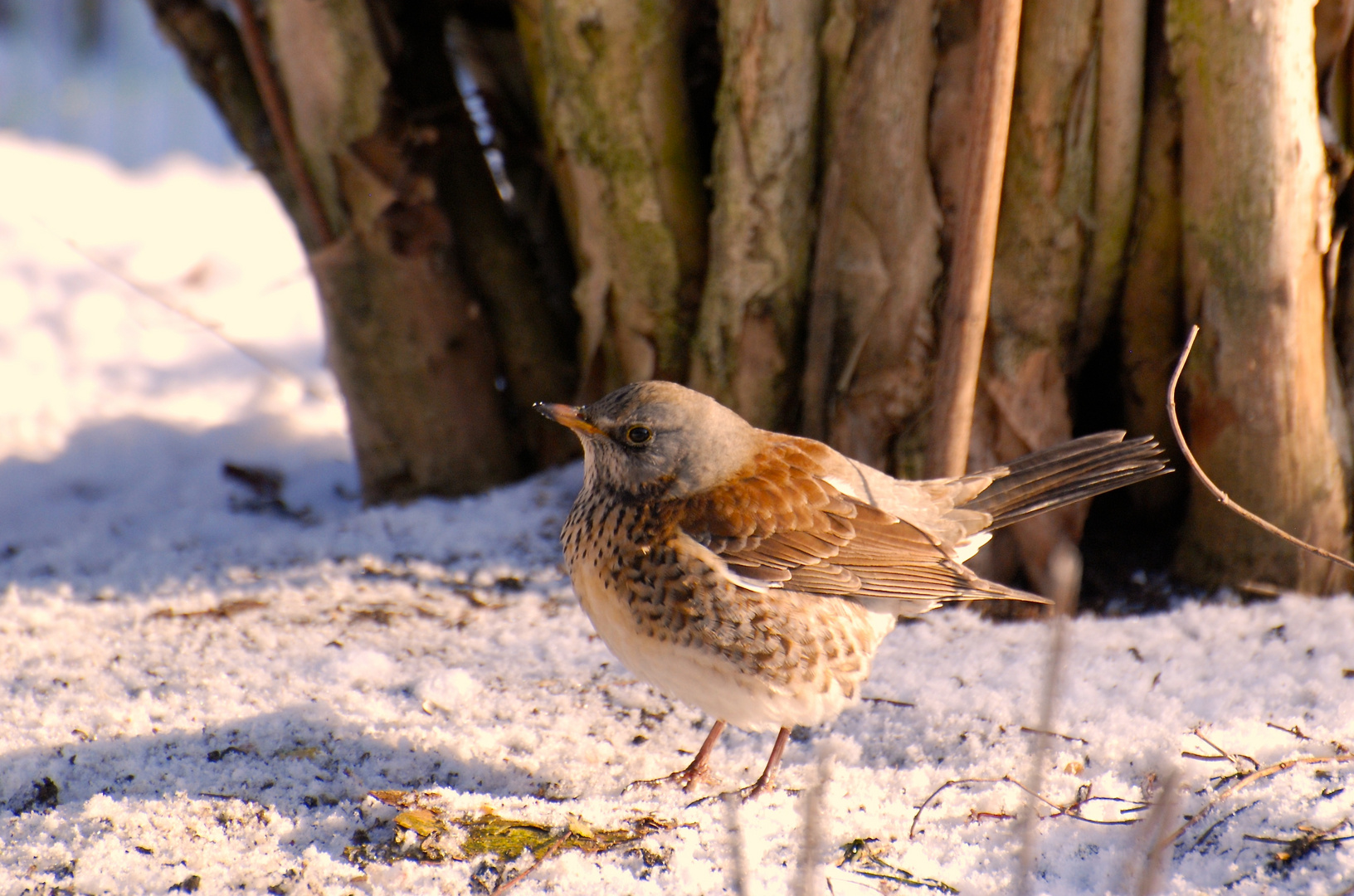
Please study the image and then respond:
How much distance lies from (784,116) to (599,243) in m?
0.86

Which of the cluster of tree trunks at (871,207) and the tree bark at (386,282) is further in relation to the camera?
the tree bark at (386,282)

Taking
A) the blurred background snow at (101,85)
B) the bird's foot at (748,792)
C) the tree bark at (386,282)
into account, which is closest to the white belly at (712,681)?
the bird's foot at (748,792)

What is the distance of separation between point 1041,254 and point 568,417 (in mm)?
1698

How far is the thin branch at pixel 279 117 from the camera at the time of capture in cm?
396

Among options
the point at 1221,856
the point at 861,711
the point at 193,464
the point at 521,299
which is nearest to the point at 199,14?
the point at 521,299

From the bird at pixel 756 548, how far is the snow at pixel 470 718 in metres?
0.28

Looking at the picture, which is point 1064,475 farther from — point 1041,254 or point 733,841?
point 733,841

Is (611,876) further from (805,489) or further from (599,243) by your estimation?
(599,243)

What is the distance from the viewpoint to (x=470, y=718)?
310 centimetres

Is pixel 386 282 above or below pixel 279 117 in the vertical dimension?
below

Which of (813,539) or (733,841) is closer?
(733,841)

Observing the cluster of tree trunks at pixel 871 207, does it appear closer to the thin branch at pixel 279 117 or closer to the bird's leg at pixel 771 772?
the thin branch at pixel 279 117

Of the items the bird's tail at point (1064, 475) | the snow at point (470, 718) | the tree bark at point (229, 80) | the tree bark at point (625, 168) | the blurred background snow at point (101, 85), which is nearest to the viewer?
the snow at point (470, 718)

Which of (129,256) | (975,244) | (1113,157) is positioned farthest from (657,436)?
(129,256)
